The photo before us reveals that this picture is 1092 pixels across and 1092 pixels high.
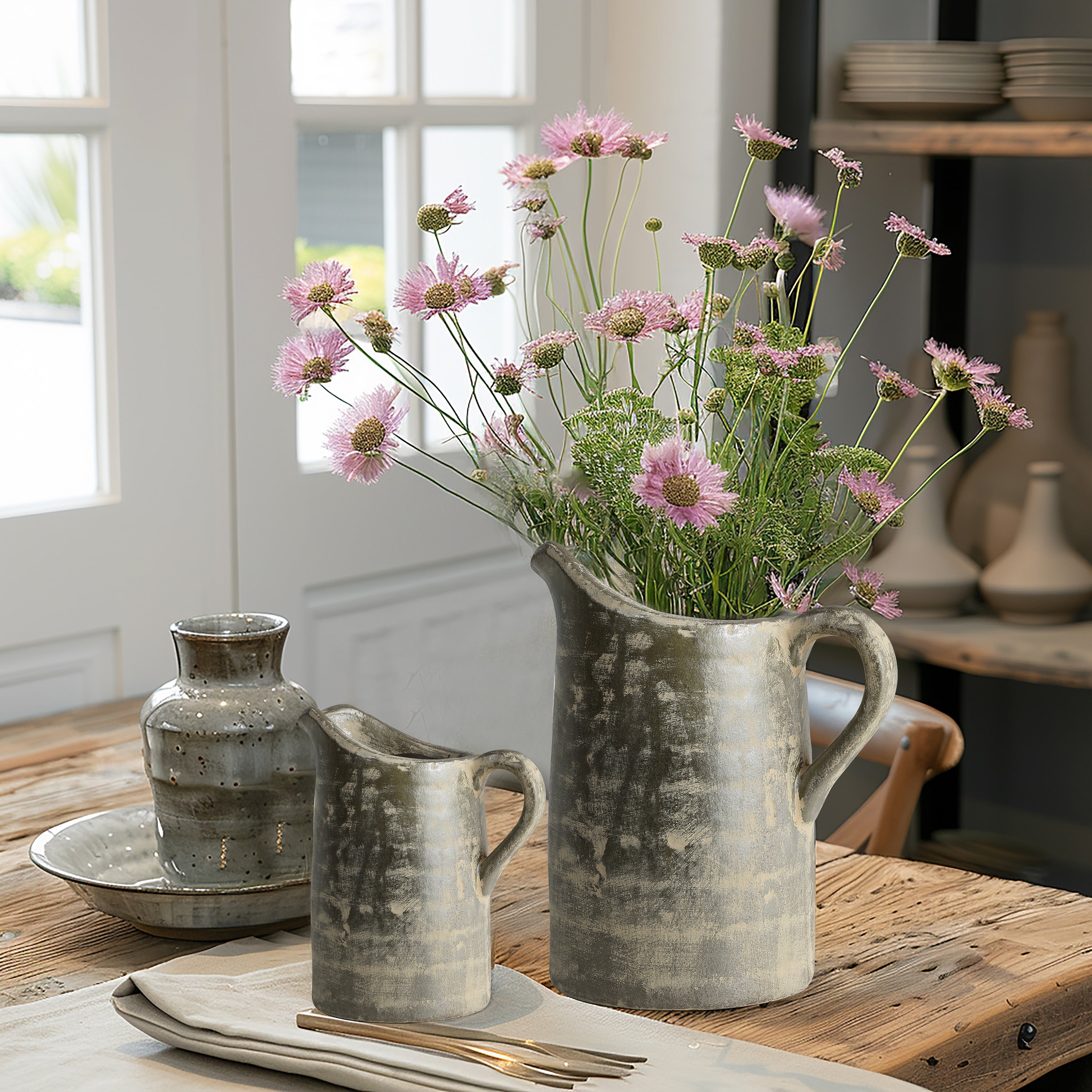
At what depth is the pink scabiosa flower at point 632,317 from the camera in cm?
74

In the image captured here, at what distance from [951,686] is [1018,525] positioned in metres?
0.35

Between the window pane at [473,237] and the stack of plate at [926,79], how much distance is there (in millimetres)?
502

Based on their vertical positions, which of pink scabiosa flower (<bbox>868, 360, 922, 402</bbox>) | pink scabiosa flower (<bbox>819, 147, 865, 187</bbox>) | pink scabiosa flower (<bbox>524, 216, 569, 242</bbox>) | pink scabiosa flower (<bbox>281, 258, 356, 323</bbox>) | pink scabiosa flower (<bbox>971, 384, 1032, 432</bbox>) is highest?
pink scabiosa flower (<bbox>819, 147, 865, 187</bbox>)

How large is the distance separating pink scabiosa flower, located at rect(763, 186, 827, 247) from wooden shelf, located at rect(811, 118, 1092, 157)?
1.21 meters

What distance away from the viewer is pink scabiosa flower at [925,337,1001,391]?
2.43ft

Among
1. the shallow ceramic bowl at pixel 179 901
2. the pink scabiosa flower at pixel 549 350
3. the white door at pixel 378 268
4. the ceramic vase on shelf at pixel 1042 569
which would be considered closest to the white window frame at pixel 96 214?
the white door at pixel 378 268

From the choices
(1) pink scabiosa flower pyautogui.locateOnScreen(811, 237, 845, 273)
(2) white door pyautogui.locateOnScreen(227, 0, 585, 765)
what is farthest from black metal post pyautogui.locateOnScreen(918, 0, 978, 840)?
(1) pink scabiosa flower pyautogui.locateOnScreen(811, 237, 845, 273)

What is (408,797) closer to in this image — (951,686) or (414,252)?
(414,252)

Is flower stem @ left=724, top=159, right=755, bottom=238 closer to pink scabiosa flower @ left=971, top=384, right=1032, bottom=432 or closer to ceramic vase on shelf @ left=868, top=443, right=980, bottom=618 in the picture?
pink scabiosa flower @ left=971, top=384, right=1032, bottom=432

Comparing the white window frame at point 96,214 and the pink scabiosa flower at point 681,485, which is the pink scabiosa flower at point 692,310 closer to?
the pink scabiosa flower at point 681,485

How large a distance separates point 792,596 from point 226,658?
1.07 ft

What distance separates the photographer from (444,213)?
2.48ft

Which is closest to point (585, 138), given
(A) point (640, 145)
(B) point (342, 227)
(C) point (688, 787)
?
(A) point (640, 145)

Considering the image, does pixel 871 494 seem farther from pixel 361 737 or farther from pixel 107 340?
pixel 107 340
